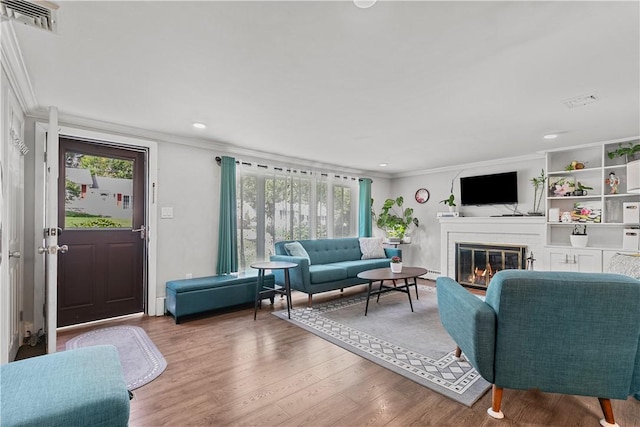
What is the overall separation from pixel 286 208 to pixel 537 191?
401 centimetres

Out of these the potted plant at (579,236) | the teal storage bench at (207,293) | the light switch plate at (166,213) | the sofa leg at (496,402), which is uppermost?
the light switch plate at (166,213)

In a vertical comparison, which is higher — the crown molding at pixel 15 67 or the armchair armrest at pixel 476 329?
the crown molding at pixel 15 67

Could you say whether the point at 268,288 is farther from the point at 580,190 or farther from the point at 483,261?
the point at 580,190

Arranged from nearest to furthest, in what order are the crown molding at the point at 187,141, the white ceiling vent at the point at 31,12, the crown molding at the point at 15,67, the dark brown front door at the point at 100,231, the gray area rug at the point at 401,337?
the white ceiling vent at the point at 31,12 < the crown molding at the point at 15,67 < the gray area rug at the point at 401,337 < the crown molding at the point at 187,141 < the dark brown front door at the point at 100,231

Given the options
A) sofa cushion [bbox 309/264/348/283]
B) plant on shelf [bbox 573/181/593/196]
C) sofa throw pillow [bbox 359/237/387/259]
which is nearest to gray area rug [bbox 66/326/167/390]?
sofa cushion [bbox 309/264/348/283]

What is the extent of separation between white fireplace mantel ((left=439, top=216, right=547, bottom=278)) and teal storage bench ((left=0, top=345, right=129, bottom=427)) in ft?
17.1

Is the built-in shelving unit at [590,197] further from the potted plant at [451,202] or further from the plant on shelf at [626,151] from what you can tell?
the potted plant at [451,202]

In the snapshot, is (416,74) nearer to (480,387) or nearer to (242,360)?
(480,387)

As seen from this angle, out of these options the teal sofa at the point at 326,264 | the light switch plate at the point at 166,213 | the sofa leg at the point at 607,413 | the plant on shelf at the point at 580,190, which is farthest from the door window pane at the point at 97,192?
the plant on shelf at the point at 580,190

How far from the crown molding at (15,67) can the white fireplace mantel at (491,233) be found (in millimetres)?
5773

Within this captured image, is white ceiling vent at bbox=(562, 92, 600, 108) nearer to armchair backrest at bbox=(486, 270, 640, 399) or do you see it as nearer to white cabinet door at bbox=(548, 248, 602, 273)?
armchair backrest at bbox=(486, 270, 640, 399)

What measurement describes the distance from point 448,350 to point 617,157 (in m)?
3.69

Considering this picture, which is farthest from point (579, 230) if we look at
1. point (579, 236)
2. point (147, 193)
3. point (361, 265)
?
point (147, 193)

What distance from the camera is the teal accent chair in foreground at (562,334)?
1606 millimetres
